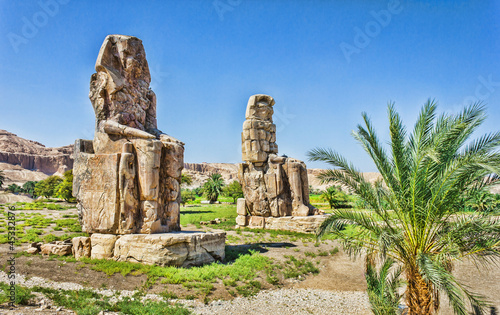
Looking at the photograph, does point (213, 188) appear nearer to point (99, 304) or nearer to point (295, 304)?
point (295, 304)

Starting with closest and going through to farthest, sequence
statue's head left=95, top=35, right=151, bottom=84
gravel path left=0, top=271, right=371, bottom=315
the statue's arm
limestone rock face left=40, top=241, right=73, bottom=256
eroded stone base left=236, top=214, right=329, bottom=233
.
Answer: gravel path left=0, top=271, right=371, bottom=315 → limestone rock face left=40, top=241, right=73, bottom=256 → the statue's arm → statue's head left=95, top=35, right=151, bottom=84 → eroded stone base left=236, top=214, right=329, bottom=233

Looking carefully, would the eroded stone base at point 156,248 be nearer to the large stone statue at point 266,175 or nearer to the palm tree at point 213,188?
the large stone statue at point 266,175

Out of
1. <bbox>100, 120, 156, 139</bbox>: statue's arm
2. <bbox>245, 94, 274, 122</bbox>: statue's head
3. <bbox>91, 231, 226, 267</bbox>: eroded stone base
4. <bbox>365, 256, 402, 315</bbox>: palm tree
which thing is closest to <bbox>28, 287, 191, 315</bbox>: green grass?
<bbox>91, 231, 226, 267</bbox>: eroded stone base

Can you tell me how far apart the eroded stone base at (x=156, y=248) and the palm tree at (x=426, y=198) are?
3.98 meters

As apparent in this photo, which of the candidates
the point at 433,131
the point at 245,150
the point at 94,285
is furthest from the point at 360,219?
the point at 245,150

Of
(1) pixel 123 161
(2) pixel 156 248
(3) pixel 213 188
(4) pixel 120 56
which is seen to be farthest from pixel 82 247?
(3) pixel 213 188

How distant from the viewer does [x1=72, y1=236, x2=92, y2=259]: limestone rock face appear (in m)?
8.58

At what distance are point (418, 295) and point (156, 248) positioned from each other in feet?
18.9

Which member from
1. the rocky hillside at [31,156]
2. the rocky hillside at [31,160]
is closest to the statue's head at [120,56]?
the rocky hillside at [31,160]

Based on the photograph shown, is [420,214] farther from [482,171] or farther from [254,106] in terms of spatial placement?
[254,106]

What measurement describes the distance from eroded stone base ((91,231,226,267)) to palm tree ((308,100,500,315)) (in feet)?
13.1

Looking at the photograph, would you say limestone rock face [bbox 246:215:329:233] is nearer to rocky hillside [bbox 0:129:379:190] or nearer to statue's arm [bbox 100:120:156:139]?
statue's arm [bbox 100:120:156:139]

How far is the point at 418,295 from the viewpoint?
5.45 m

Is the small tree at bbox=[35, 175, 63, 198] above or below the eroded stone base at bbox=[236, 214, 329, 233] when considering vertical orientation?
above
